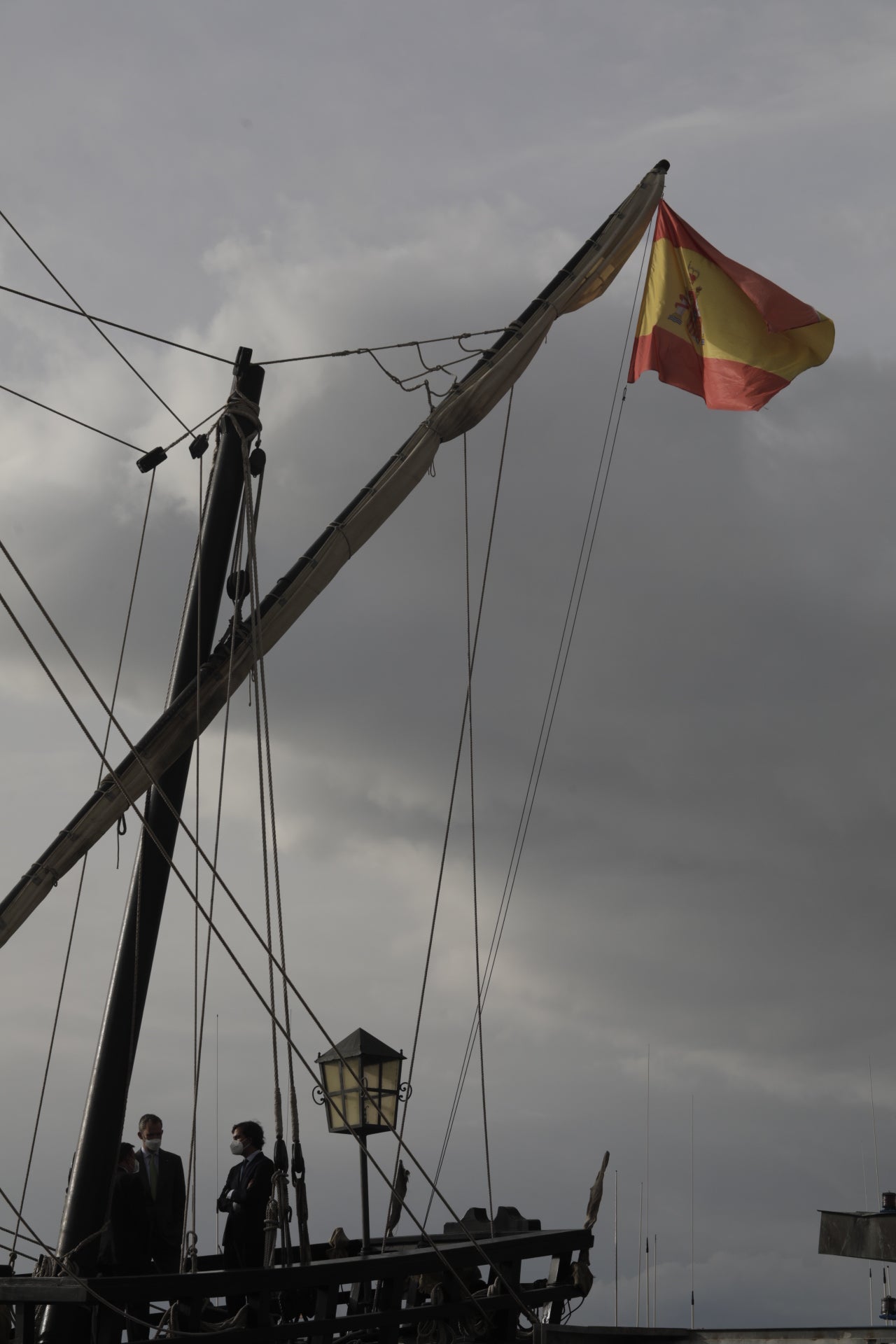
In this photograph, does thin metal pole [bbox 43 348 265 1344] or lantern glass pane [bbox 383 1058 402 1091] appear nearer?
thin metal pole [bbox 43 348 265 1344]

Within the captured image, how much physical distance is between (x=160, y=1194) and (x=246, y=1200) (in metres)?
0.77

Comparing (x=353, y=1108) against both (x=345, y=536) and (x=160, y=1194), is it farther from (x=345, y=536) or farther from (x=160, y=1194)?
(x=345, y=536)

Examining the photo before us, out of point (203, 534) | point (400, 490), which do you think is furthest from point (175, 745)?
point (400, 490)

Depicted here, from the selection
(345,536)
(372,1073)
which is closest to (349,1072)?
(372,1073)

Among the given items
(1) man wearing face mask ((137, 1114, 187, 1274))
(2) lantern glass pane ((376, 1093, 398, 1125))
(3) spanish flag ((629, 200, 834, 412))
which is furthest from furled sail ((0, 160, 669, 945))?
(2) lantern glass pane ((376, 1093, 398, 1125))

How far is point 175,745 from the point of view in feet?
38.8

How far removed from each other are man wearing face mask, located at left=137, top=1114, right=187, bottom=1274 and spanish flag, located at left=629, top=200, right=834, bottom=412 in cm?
923

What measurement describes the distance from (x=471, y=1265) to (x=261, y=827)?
349cm

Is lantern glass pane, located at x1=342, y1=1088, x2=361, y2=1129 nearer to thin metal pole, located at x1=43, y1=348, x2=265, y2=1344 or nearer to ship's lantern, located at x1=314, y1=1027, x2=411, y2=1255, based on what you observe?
ship's lantern, located at x1=314, y1=1027, x2=411, y2=1255

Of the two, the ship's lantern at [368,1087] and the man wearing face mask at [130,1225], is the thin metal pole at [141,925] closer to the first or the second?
the man wearing face mask at [130,1225]

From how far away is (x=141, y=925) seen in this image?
11.4 m

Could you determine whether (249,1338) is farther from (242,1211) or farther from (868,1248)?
(868,1248)

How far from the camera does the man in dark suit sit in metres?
10.8

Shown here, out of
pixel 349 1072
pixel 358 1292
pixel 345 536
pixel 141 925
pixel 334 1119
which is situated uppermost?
pixel 345 536
